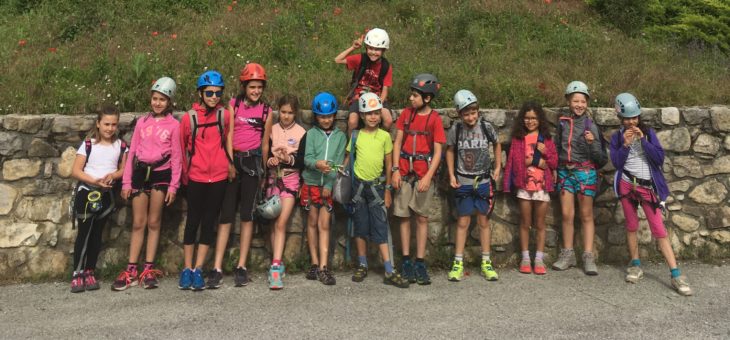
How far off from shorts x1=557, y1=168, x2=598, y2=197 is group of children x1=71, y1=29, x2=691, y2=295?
0.01 meters

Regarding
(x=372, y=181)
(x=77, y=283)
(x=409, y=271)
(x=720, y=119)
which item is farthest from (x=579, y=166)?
(x=77, y=283)

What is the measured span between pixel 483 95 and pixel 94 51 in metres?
5.50

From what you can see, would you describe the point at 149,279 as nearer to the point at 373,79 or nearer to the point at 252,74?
the point at 252,74

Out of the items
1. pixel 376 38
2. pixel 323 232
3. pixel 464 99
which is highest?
pixel 376 38

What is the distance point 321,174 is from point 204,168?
1.10 metres

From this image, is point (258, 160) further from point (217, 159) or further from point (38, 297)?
point (38, 297)

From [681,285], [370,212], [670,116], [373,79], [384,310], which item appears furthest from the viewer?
[670,116]

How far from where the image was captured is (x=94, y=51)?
807 centimetres

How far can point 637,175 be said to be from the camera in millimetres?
5582

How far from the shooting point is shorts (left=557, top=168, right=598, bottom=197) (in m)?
5.79

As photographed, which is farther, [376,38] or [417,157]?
[376,38]

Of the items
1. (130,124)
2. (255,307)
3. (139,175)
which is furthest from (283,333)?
(130,124)

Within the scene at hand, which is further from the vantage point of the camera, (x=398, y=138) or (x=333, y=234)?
(x=333, y=234)

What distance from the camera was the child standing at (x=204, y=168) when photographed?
527cm
